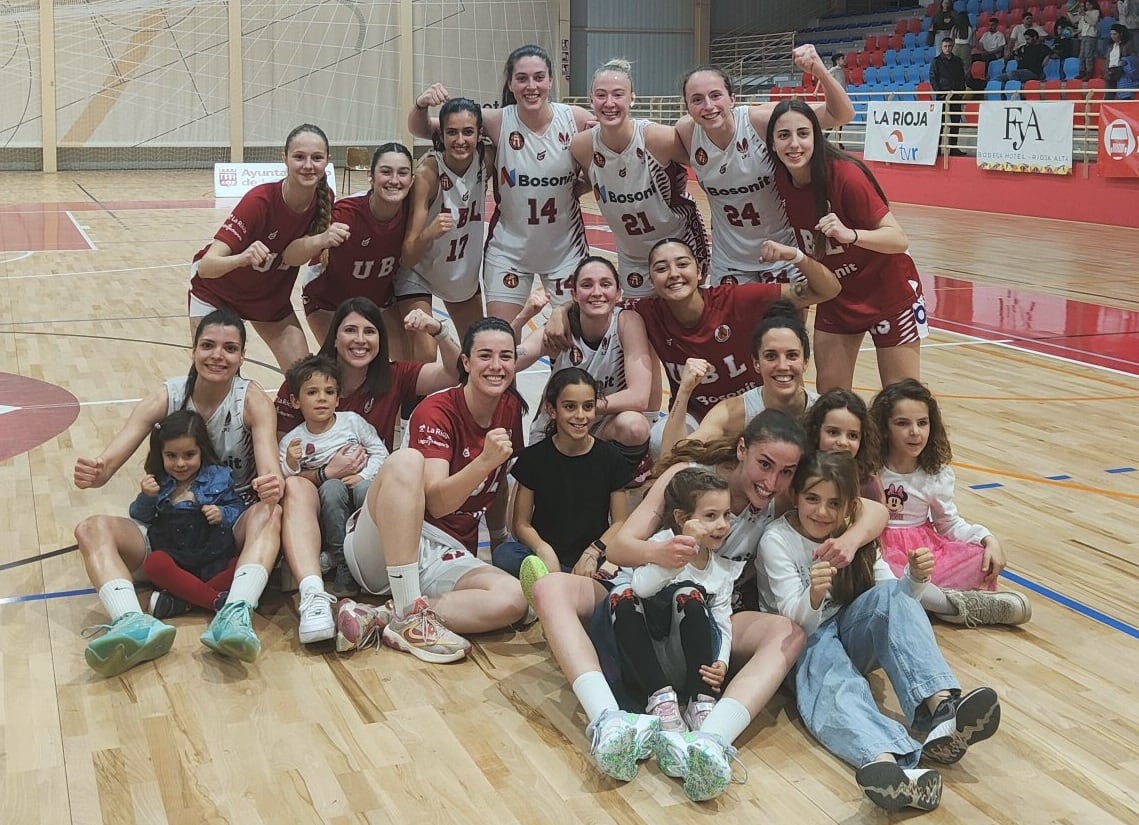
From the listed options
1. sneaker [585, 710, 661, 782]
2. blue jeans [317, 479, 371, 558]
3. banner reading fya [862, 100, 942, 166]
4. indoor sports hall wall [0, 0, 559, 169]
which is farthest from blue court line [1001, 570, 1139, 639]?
indoor sports hall wall [0, 0, 559, 169]

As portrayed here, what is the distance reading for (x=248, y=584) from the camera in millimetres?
3662

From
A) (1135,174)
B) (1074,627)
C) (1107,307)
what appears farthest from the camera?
(1135,174)

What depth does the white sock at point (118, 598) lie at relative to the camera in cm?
355

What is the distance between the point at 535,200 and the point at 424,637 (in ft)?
7.76

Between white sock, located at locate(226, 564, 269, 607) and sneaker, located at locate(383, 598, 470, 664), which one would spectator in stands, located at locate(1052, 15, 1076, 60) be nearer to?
sneaker, located at locate(383, 598, 470, 664)

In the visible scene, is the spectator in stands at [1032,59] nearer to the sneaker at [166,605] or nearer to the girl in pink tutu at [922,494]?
the girl in pink tutu at [922,494]

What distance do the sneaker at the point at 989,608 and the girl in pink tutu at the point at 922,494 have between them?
7cm

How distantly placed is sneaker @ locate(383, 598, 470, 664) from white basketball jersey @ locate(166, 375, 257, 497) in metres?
0.85

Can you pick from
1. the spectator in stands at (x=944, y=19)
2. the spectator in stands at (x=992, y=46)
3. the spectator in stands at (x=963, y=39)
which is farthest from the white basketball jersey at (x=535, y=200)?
the spectator in stands at (x=944, y=19)

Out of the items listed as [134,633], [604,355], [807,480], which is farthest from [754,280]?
[134,633]

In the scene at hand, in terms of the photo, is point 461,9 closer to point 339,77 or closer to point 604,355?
point 339,77

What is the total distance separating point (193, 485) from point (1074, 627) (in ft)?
8.95

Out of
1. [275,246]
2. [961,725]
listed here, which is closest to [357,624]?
[961,725]

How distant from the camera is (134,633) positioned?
339 centimetres
